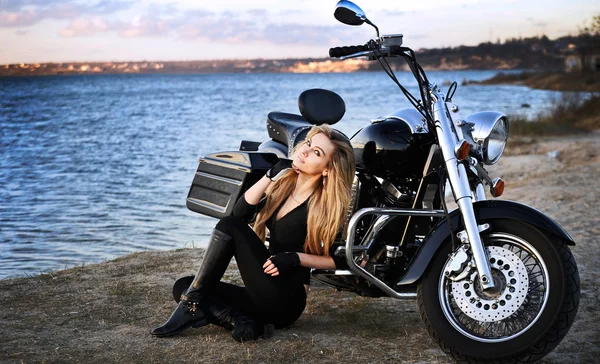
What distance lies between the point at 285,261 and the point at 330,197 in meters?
0.41

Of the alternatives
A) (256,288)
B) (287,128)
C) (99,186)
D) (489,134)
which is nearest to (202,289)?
(256,288)

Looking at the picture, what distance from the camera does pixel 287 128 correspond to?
16.2 ft

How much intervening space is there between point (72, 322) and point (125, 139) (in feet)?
71.2

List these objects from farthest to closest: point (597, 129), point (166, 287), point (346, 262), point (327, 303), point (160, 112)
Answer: point (160, 112) < point (597, 129) < point (166, 287) < point (327, 303) < point (346, 262)

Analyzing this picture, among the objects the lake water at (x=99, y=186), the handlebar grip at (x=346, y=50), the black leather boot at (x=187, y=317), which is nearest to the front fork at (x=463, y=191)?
the handlebar grip at (x=346, y=50)

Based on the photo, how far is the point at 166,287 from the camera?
5531 mm

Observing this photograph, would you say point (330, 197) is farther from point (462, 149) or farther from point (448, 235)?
point (462, 149)

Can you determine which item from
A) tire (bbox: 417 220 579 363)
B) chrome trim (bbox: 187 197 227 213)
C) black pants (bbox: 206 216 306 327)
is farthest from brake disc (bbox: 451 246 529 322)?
chrome trim (bbox: 187 197 227 213)

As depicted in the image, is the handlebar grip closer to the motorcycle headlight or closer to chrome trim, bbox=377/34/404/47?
chrome trim, bbox=377/34/404/47

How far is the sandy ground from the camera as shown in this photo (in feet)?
13.2

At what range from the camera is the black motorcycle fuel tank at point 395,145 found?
400cm

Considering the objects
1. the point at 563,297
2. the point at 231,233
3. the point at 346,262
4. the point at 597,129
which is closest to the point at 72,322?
the point at 231,233

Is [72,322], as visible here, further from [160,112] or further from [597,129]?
[160,112]

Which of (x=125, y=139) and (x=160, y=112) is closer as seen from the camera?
(x=125, y=139)
